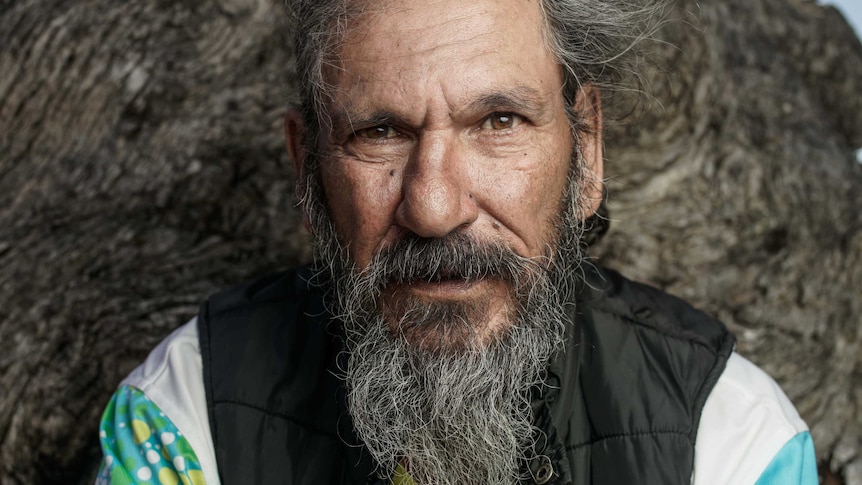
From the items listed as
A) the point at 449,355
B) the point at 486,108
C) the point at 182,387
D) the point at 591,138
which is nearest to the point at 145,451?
the point at 182,387

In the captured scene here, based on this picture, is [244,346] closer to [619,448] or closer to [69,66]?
[619,448]

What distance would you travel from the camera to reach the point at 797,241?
441 centimetres

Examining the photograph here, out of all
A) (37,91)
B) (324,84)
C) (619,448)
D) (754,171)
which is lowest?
(754,171)

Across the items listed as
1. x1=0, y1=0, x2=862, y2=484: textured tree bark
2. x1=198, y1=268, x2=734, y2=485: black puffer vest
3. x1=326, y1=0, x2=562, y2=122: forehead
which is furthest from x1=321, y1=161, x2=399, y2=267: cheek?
x1=0, y1=0, x2=862, y2=484: textured tree bark

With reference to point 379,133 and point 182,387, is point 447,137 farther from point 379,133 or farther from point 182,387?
point 182,387

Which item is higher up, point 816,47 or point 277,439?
point 277,439

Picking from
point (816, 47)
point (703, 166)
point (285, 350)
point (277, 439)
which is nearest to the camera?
point (277, 439)

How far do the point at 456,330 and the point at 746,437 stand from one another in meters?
0.95

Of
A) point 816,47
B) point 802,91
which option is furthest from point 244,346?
point 816,47

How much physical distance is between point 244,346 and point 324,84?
0.95m

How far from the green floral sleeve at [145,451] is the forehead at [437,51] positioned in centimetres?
117

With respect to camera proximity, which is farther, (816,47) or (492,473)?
(816,47)

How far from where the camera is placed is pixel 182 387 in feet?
9.16

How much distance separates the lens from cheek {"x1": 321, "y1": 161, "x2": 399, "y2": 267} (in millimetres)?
2506
